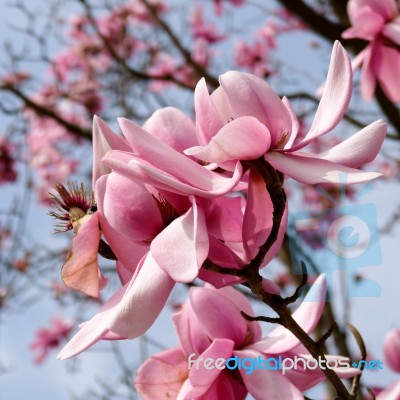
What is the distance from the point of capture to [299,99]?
2.02m

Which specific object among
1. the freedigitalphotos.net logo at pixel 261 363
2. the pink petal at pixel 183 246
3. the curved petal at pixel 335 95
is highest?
the curved petal at pixel 335 95

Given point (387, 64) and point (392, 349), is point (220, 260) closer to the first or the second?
point (392, 349)

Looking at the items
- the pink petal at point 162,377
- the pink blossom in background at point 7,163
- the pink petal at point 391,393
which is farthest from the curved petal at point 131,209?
the pink blossom in background at point 7,163

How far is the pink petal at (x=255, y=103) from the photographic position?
53 centimetres

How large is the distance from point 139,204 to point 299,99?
160 cm

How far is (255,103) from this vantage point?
1.73ft

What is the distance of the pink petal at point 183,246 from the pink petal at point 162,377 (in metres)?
0.24


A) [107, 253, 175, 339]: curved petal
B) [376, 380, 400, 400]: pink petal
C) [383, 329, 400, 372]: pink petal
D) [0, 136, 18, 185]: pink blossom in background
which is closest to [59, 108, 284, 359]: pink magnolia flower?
[107, 253, 175, 339]: curved petal

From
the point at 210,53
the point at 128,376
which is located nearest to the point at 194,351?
the point at 128,376

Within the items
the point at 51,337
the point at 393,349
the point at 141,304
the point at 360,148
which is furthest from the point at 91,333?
the point at 51,337

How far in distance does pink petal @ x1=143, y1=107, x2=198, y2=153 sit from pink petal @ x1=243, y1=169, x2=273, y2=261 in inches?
3.2

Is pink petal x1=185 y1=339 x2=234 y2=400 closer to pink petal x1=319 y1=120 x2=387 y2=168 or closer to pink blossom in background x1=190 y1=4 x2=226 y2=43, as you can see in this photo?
pink petal x1=319 y1=120 x2=387 y2=168

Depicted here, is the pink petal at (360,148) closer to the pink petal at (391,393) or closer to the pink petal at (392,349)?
the pink petal at (391,393)

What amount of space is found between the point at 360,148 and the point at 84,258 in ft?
0.81
